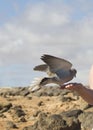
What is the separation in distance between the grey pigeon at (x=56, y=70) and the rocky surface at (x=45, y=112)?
1478mm

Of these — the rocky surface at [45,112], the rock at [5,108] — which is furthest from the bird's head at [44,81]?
the rock at [5,108]

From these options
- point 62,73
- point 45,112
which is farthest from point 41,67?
point 45,112

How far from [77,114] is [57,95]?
16.2 m

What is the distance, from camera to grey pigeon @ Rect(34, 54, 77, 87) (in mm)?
5438

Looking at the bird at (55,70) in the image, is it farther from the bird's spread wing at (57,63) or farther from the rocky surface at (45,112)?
the rocky surface at (45,112)

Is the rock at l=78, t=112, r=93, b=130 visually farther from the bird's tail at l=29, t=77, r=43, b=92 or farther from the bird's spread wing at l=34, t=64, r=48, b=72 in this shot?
the bird's tail at l=29, t=77, r=43, b=92

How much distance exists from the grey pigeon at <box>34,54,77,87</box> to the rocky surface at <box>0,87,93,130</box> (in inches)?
58.2

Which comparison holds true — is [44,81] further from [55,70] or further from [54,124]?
[54,124]

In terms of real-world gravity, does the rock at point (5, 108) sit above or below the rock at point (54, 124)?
above

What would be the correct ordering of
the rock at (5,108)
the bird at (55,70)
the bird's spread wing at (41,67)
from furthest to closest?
the rock at (5,108) → the bird's spread wing at (41,67) → the bird at (55,70)

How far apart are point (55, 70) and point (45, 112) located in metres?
20.4

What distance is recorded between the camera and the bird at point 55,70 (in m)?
5.44

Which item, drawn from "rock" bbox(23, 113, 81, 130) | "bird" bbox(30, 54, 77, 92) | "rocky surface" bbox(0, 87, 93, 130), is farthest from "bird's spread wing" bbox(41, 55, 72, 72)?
"rock" bbox(23, 113, 81, 130)

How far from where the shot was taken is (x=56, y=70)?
5.78 metres
